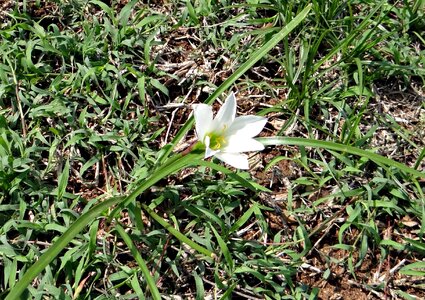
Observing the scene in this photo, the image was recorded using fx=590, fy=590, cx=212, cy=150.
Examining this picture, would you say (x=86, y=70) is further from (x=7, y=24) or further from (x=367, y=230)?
(x=367, y=230)

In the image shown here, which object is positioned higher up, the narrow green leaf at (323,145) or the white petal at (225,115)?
the white petal at (225,115)

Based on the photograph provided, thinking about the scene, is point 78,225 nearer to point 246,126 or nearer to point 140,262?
point 140,262

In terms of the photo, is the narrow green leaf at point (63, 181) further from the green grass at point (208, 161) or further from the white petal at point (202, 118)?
the white petal at point (202, 118)

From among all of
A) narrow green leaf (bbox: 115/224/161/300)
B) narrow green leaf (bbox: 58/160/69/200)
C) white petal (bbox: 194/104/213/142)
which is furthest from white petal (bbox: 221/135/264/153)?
narrow green leaf (bbox: 58/160/69/200)

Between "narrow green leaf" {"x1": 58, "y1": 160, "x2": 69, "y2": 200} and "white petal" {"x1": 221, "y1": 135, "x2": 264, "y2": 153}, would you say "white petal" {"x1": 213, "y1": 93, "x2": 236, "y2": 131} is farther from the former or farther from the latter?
"narrow green leaf" {"x1": 58, "y1": 160, "x2": 69, "y2": 200}

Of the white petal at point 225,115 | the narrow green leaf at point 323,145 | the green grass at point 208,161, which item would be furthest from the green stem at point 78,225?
the narrow green leaf at point 323,145

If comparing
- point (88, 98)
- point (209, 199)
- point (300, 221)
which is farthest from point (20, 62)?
point (300, 221)
